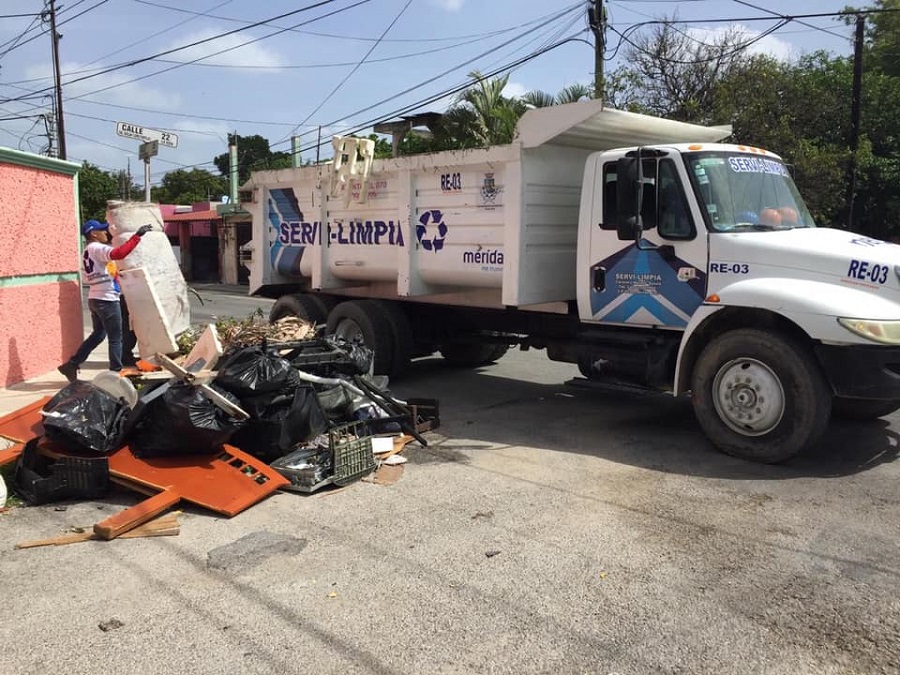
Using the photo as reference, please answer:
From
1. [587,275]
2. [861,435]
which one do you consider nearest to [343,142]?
[587,275]

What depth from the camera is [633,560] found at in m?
3.98

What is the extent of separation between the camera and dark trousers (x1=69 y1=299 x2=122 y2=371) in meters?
8.10

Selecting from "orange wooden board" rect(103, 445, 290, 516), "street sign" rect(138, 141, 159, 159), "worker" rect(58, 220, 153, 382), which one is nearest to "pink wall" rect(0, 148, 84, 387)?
"worker" rect(58, 220, 153, 382)

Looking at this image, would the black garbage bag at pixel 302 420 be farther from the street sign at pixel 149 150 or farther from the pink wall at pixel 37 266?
the street sign at pixel 149 150

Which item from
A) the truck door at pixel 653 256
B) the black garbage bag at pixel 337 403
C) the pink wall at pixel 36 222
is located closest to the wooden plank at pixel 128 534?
the black garbage bag at pixel 337 403

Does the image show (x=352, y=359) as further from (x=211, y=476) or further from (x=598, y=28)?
(x=598, y=28)

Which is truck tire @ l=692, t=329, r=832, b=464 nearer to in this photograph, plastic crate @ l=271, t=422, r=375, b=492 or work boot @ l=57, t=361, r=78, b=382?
plastic crate @ l=271, t=422, r=375, b=492

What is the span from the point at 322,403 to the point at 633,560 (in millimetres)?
2851

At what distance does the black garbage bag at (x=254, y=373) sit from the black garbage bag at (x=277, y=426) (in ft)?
0.25

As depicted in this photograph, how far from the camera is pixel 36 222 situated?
809cm

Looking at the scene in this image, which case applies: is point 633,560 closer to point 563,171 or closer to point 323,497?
point 323,497

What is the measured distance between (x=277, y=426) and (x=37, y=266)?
176 inches

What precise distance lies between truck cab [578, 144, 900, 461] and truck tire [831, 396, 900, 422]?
0.01m

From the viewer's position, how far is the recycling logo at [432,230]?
7730 mm
